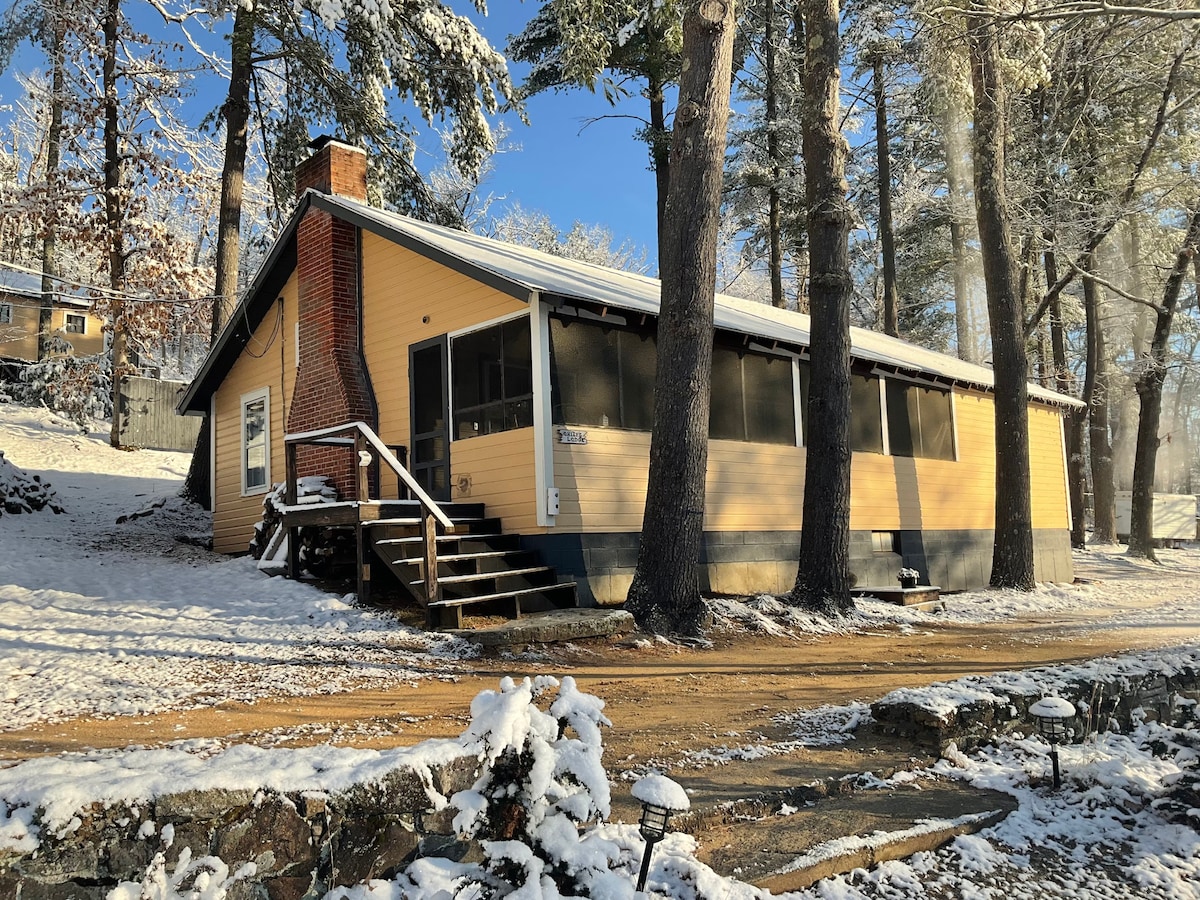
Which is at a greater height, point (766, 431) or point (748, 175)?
point (748, 175)

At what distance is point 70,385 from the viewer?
68.3ft

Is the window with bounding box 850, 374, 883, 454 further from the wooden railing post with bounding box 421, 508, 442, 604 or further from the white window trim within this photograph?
the white window trim

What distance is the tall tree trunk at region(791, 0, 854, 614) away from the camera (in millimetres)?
10086

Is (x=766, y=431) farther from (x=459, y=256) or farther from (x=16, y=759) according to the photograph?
(x=16, y=759)

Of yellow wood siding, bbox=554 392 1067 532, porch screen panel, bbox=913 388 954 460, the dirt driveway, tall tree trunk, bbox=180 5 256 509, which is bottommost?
the dirt driveway

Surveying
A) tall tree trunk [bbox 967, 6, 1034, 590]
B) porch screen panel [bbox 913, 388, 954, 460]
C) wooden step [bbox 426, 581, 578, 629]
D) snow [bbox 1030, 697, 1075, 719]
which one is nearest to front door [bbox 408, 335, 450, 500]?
wooden step [bbox 426, 581, 578, 629]

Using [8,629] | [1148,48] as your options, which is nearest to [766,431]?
[1148,48]

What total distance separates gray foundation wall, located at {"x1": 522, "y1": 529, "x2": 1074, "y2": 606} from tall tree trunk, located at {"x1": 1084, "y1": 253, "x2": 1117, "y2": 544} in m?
6.47

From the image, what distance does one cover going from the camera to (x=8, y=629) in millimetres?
7535

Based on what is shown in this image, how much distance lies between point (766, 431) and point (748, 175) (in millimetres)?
12878

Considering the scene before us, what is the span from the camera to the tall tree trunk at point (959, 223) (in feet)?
57.6

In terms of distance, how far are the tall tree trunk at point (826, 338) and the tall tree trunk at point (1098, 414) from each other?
13145 millimetres

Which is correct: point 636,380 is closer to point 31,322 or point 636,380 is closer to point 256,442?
point 256,442

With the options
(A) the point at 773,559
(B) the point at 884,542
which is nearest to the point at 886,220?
(B) the point at 884,542
